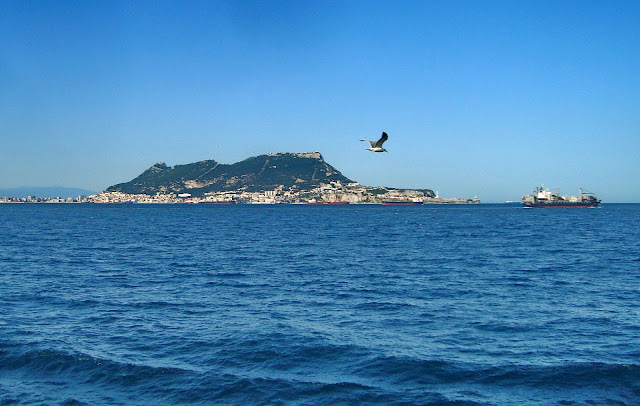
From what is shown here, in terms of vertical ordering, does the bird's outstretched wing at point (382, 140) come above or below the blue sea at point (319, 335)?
above

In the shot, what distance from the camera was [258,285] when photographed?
31000mm

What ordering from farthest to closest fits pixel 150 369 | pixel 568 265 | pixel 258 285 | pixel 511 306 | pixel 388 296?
pixel 568 265 → pixel 258 285 → pixel 388 296 → pixel 511 306 → pixel 150 369

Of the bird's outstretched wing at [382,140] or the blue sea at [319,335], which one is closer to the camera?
the blue sea at [319,335]

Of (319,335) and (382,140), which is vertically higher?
(382,140)

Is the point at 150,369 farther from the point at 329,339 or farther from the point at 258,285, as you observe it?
the point at 258,285

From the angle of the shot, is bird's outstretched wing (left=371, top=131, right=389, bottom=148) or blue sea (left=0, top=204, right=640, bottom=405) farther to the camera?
bird's outstretched wing (left=371, top=131, right=389, bottom=148)

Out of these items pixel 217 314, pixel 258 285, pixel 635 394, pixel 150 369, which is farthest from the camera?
pixel 258 285

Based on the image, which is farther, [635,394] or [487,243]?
[487,243]

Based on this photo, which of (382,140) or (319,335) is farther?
(382,140)

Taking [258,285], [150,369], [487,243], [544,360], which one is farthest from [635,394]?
[487,243]

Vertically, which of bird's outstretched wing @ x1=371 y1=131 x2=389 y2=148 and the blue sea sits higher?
bird's outstretched wing @ x1=371 y1=131 x2=389 y2=148

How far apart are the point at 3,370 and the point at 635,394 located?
60.9 feet

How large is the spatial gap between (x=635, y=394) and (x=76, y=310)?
2165cm

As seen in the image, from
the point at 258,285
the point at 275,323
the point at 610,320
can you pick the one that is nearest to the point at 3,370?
the point at 275,323
